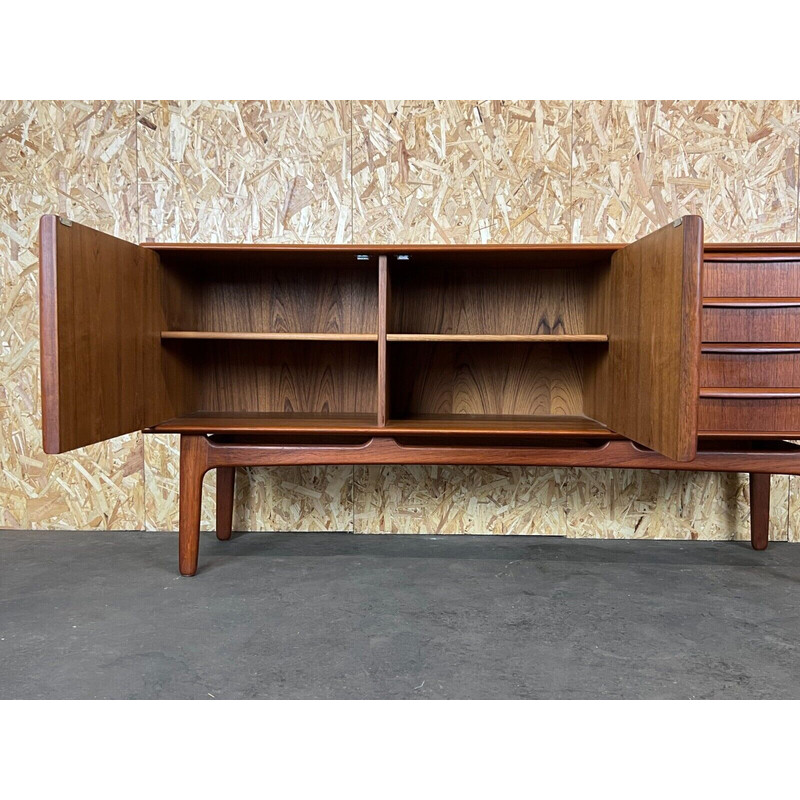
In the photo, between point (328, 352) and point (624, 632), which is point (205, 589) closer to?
point (328, 352)

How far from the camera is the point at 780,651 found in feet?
5.40

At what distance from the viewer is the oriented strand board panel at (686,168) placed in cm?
257

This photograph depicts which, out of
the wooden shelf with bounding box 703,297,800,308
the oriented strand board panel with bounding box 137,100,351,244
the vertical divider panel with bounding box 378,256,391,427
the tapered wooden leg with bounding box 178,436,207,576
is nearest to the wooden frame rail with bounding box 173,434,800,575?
the tapered wooden leg with bounding box 178,436,207,576

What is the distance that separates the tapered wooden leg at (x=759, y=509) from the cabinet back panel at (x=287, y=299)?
1718mm

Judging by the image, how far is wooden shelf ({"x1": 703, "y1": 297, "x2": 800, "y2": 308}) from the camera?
1.92 m

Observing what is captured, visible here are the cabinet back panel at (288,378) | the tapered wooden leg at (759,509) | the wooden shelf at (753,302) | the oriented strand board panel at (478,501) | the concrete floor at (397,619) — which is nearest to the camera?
the concrete floor at (397,619)

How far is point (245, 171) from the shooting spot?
8.68 feet

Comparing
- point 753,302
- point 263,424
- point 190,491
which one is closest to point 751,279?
point 753,302

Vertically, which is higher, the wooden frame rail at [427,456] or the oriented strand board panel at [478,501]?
the wooden frame rail at [427,456]

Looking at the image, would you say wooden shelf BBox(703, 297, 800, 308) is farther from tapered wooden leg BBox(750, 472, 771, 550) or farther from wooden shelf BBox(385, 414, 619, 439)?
tapered wooden leg BBox(750, 472, 771, 550)

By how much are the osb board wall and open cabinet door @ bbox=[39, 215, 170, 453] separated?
68cm

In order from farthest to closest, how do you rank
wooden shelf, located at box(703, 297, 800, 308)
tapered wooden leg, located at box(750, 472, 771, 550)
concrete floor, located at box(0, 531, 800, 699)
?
tapered wooden leg, located at box(750, 472, 771, 550) → wooden shelf, located at box(703, 297, 800, 308) → concrete floor, located at box(0, 531, 800, 699)

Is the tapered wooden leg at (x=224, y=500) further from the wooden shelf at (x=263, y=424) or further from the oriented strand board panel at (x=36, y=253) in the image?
the oriented strand board panel at (x=36, y=253)

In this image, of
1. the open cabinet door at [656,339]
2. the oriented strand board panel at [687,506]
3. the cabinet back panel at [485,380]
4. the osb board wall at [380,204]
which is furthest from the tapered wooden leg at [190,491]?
the oriented strand board panel at [687,506]
